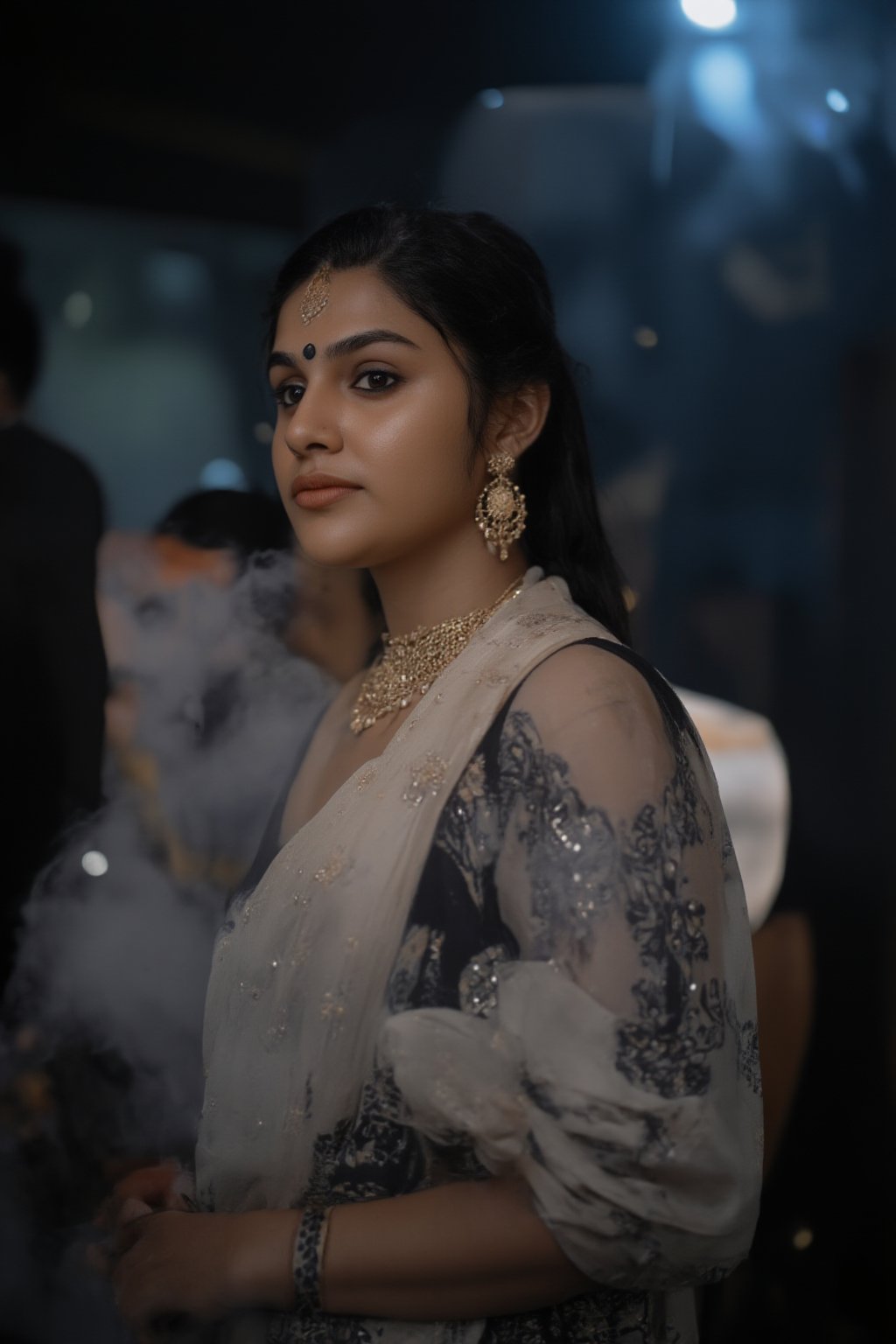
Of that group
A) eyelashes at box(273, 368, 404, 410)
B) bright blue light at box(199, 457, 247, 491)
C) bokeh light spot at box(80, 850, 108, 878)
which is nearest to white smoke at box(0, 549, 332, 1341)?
bokeh light spot at box(80, 850, 108, 878)

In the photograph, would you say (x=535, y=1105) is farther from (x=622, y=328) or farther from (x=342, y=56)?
(x=342, y=56)

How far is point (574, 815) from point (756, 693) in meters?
0.97

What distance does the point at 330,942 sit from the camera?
0.97m

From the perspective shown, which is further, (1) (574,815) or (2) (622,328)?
(2) (622,328)

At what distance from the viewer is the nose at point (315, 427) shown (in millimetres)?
1074

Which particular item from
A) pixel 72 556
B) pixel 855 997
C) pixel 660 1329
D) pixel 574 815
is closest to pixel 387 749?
pixel 574 815

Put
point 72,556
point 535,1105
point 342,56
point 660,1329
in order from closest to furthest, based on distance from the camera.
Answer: point 535,1105, point 660,1329, point 72,556, point 342,56

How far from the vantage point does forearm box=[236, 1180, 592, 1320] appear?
2.83 feet

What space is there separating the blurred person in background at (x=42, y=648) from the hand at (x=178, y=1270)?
1.93 ft

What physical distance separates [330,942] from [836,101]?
1.46 m

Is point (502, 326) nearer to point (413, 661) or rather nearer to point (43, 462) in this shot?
point (413, 661)

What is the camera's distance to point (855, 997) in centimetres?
176

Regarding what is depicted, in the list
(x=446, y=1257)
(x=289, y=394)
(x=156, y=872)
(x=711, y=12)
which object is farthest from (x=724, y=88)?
(x=446, y=1257)

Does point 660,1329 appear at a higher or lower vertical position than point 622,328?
lower
